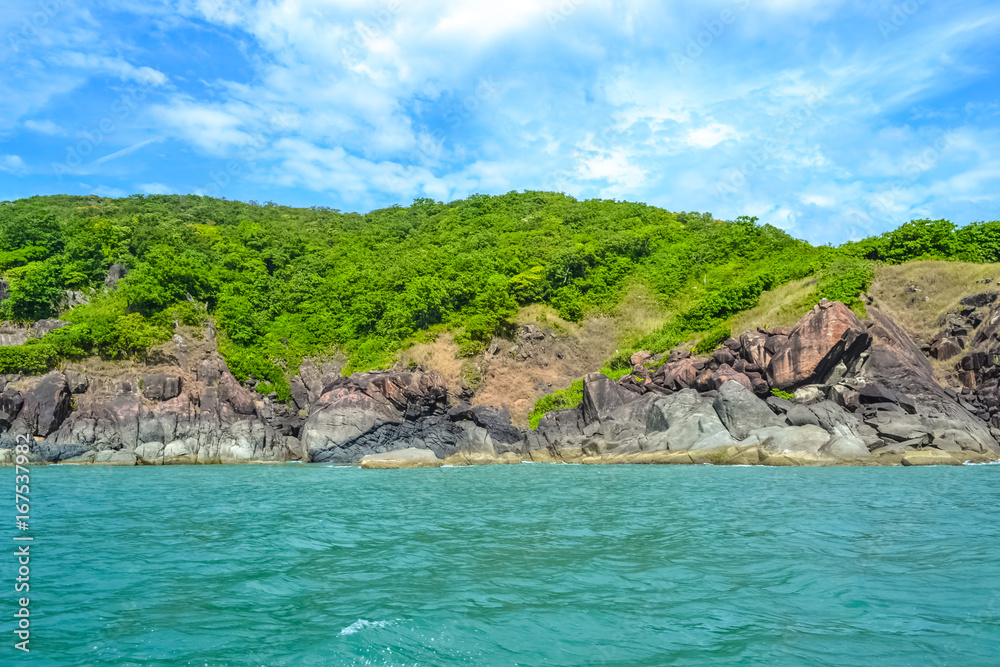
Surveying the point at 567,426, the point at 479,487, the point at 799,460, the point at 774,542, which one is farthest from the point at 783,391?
the point at 774,542

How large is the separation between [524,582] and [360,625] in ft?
7.97

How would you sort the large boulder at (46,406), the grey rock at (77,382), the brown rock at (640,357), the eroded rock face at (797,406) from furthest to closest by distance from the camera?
the brown rock at (640,357) < the grey rock at (77,382) < the large boulder at (46,406) < the eroded rock face at (797,406)

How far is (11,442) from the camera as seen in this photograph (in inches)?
1348

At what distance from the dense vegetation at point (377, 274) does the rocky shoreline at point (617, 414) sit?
12.0 feet

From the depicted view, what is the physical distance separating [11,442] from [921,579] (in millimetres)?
44000

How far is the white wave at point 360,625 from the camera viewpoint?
599 centimetres

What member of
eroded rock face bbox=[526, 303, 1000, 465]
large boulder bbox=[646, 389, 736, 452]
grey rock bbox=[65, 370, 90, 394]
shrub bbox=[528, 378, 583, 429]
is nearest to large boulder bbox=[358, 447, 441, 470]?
eroded rock face bbox=[526, 303, 1000, 465]

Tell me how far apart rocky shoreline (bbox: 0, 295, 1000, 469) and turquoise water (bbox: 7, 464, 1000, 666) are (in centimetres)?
1449

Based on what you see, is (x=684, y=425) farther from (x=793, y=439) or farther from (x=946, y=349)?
(x=946, y=349)

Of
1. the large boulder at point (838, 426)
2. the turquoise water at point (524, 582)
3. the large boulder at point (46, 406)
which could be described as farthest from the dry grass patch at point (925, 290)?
the large boulder at point (46, 406)

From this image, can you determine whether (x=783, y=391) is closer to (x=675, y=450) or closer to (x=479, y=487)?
(x=675, y=450)

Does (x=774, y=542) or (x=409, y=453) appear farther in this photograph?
(x=409, y=453)

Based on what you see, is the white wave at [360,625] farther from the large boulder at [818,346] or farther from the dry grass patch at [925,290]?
the dry grass patch at [925,290]

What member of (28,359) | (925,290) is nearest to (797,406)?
(925,290)
